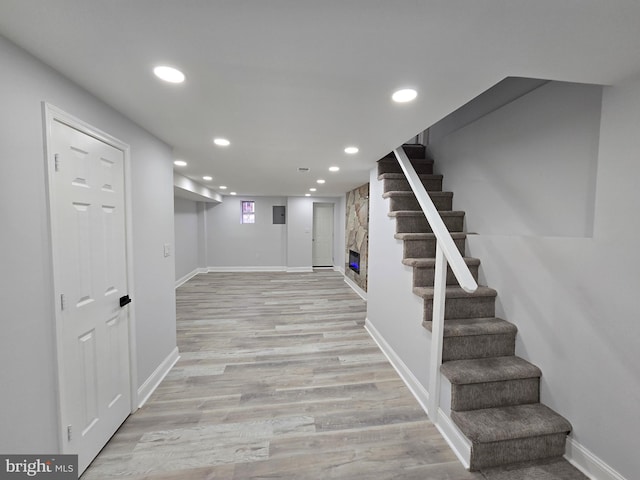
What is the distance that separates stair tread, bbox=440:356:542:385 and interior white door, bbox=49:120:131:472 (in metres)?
2.24

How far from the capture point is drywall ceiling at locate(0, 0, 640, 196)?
2.77 ft

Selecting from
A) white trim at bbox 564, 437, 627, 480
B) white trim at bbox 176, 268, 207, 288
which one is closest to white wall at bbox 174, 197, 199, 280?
white trim at bbox 176, 268, 207, 288

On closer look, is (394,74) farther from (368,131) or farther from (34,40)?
(34,40)

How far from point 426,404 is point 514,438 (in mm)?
583

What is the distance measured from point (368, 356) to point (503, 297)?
1.45 metres

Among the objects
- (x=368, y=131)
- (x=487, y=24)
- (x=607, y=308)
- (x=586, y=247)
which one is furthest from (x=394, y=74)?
(x=607, y=308)

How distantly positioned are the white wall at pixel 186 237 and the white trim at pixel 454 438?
5617 millimetres

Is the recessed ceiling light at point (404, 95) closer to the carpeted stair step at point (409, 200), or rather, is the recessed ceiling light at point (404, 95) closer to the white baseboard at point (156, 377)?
the carpeted stair step at point (409, 200)

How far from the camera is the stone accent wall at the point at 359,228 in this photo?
183 inches

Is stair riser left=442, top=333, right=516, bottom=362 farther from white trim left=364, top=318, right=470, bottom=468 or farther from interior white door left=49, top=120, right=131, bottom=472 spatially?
interior white door left=49, top=120, right=131, bottom=472

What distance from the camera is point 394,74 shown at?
121 centimetres

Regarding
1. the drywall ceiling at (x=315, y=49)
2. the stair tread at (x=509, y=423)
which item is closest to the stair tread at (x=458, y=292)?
the stair tread at (x=509, y=423)

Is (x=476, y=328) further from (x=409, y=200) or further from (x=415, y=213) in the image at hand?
(x=409, y=200)

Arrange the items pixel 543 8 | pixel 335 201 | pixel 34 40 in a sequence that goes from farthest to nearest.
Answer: pixel 335 201 < pixel 34 40 < pixel 543 8
